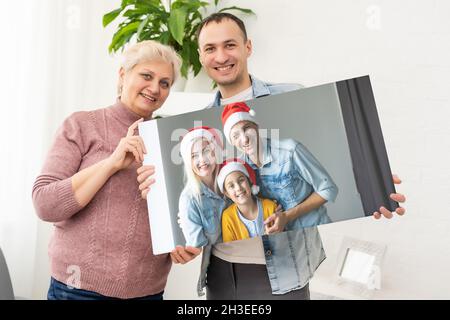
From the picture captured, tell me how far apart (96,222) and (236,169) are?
34 centimetres

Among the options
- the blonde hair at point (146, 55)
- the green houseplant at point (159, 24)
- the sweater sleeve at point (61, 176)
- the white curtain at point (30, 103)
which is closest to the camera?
the sweater sleeve at point (61, 176)

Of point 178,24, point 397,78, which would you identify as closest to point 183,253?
point 178,24

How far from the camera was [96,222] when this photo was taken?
1161mm

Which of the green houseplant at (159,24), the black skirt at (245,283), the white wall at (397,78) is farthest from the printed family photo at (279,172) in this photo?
the green houseplant at (159,24)

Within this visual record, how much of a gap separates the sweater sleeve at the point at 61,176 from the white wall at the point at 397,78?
105 cm

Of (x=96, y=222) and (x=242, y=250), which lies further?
(x=242, y=250)

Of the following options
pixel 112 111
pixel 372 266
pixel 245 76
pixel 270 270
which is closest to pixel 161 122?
pixel 112 111

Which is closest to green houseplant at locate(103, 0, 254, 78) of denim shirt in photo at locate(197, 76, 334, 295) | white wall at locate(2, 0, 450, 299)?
white wall at locate(2, 0, 450, 299)

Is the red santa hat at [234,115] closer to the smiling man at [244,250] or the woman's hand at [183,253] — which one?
the smiling man at [244,250]

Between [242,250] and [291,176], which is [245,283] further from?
[291,176]

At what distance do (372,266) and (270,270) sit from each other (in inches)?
28.8

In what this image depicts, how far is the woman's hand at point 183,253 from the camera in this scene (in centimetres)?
118

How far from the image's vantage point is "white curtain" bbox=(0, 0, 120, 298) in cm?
221
